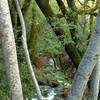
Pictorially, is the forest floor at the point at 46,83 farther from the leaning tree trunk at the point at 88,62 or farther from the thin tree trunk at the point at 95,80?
the leaning tree trunk at the point at 88,62

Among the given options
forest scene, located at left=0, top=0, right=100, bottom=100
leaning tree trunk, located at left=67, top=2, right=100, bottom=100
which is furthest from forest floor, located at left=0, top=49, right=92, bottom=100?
leaning tree trunk, located at left=67, top=2, right=100, bottom=100

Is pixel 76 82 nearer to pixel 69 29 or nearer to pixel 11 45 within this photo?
pixel 11 45

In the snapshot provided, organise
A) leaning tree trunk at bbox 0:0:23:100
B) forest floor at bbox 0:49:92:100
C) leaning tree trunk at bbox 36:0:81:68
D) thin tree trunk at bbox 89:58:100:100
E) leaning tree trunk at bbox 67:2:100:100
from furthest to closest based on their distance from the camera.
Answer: leaning tree trunk at bbox 36:0:81:68 → forest floor at bbox 0:49:92:100 → thin tree trunk at bbox 89:58:100:100 → leaning tree trunk at bbox 0:0:23:100 → leaning tree trunk at bbox 67:2:100:100

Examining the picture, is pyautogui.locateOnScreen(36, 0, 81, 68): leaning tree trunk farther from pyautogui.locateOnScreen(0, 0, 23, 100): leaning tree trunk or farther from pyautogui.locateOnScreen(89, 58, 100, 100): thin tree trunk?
pyautogui.locateOnScreen(0, 0, 23, 100): leaning tree trunk

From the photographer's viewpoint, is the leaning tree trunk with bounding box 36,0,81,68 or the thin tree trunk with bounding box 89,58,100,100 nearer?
the thin tree trunk with bounding box 89,58,100,100

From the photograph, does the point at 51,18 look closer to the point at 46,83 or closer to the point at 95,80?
the point at 46,83

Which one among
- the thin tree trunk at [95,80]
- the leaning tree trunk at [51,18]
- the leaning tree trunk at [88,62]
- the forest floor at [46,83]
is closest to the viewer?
the leaning tree trunk at [88,62]

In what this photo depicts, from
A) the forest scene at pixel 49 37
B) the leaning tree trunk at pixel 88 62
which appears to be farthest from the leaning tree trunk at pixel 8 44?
the forest scene at pixel 49 37

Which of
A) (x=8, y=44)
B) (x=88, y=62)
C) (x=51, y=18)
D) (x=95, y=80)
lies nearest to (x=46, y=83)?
(x=51, y=18)

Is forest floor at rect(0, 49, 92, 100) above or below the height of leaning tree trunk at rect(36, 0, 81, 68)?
below

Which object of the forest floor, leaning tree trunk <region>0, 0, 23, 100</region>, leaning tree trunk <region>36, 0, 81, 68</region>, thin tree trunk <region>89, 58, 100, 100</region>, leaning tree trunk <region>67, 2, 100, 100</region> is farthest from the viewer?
leaning tree trunk <region>36, 0, 81, 68</region>

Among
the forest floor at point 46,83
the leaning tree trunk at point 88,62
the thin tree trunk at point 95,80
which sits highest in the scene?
the leaning tree trunk at point 88,62

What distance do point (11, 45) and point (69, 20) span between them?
7.72ft

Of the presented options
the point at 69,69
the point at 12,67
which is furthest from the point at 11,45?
the point at 69,69
